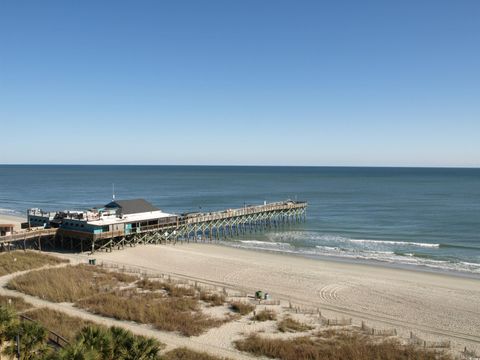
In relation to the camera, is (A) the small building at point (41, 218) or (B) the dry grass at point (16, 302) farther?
(A) the small building at point (41, 218)

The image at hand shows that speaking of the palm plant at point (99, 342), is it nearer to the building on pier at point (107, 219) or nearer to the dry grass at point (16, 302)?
the dry grass at point (16, 302)

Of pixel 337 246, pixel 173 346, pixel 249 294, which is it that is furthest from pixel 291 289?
pixel 337 246

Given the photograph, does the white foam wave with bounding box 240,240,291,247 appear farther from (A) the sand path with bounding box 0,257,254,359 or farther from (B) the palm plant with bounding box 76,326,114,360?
(B) the palm plant with bounding box 76,326,114,360

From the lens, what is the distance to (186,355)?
17766 millimetres

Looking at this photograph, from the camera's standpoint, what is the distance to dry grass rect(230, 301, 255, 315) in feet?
79.0

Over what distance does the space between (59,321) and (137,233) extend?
79.5 feet

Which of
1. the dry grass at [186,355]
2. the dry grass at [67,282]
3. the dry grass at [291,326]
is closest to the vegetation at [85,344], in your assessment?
the dry grass at [186,355]

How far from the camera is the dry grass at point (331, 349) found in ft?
59.8

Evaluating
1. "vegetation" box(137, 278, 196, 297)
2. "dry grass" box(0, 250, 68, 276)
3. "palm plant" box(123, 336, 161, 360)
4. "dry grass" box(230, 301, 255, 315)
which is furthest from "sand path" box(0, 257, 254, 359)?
"dry grass" box(0, 250, 68, 276)

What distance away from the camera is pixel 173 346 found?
19062 mm

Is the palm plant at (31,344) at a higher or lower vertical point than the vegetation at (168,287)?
higher

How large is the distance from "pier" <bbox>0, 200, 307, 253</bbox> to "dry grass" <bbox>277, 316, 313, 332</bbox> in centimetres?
2454

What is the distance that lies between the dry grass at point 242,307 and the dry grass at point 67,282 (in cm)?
868

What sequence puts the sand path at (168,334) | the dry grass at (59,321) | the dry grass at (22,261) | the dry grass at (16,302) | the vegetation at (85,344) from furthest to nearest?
the dry grass at (22,261)
the dry grass at (16,302)
the dry grass at (59,321)
the sand path at (168,334)
the vegetation at (85,344)
